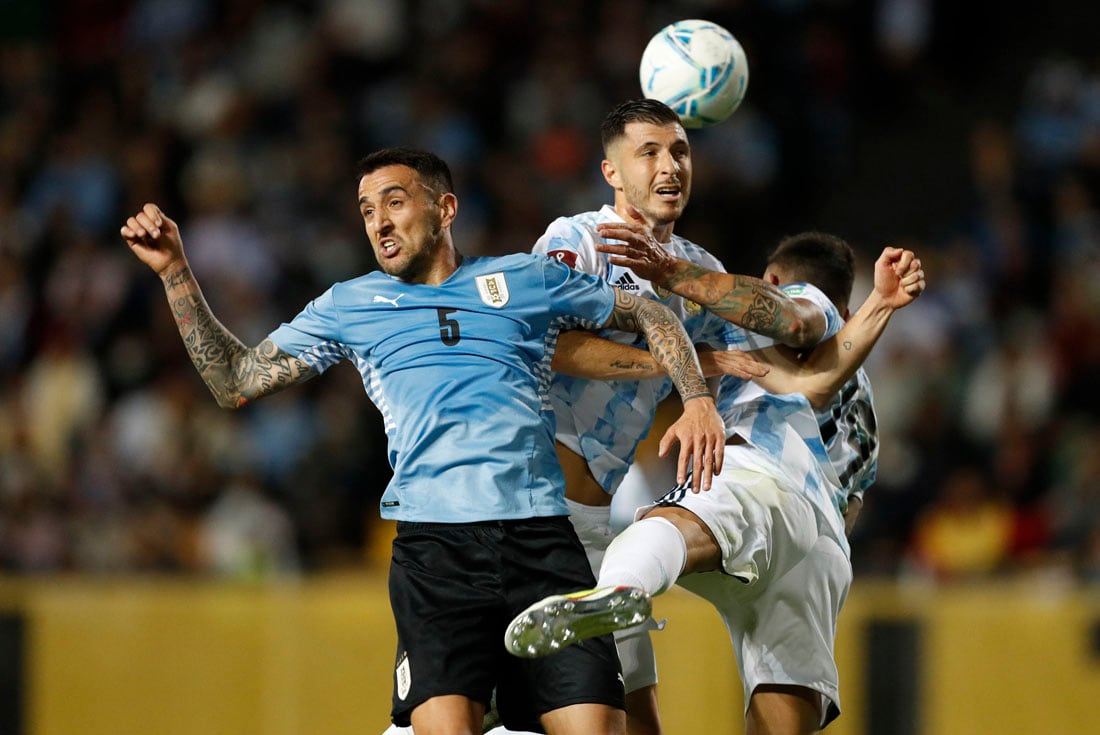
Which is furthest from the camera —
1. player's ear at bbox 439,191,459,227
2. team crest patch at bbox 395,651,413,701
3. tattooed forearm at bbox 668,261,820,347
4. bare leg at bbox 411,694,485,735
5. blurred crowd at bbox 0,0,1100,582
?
blurred crowd at bbox 0,0,1100,582

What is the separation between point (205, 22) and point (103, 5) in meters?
1.14

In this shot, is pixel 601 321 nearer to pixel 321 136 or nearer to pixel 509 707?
pixel 509 707

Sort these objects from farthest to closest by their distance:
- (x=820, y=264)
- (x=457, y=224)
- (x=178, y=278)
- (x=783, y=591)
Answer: (x=457, y=224) < (x=820, y=264) < (x=783, y=591) < (x=178, y=278)

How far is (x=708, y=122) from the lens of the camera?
618 centimetres

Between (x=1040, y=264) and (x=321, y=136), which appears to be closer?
(x=1040, y=264)

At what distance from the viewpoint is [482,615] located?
191 inches

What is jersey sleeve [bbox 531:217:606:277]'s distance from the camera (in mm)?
5566

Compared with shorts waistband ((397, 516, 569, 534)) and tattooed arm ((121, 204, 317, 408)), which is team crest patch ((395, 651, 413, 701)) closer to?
shorts waistband ((397, 516, 569, 534))

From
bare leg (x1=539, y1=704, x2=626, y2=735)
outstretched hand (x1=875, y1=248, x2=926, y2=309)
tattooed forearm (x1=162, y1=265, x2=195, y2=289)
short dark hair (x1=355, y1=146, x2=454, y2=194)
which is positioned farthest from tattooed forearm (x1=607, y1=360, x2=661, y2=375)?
tattooed forearm (x1=162, y1=265, x2=195, y2=289)

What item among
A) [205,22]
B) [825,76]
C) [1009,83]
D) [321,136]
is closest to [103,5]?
[205,22]

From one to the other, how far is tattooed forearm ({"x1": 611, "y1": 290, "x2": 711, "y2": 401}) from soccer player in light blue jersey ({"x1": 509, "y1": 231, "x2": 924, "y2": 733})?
0.14 metres

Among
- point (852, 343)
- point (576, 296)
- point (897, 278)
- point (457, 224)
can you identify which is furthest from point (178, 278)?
point (457, 224)

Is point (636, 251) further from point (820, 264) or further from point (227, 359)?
point (227, 359)

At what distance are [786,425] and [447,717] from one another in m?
1.63
